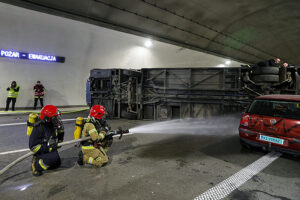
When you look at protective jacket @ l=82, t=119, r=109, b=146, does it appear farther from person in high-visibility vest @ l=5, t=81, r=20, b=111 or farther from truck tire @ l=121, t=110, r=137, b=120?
person in high-visibility vest @ l=5, t=81, r=20, b=111

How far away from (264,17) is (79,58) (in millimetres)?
13967

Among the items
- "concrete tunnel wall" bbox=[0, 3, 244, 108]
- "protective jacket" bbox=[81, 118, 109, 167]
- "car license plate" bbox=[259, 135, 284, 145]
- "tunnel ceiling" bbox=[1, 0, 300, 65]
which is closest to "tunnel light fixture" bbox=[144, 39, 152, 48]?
"concrete tunnel wall" bbox=[0, 3, 244, 108]

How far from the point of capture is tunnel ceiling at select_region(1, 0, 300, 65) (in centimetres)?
895

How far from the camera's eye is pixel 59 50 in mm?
11719

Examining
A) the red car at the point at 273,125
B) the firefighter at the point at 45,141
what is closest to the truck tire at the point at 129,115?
the red car at the point at 273,125

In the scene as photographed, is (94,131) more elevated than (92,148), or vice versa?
(94,131)

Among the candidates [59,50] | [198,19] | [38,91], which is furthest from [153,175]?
[59,50]

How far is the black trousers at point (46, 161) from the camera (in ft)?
10.2

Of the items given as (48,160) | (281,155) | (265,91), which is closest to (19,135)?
(48,160)

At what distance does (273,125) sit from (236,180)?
66.4 inches

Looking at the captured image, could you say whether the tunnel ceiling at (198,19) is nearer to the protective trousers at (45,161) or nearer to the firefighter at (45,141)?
the firefighter at (45,141)

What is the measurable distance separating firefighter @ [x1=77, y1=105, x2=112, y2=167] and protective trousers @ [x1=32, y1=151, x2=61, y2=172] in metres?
0.49

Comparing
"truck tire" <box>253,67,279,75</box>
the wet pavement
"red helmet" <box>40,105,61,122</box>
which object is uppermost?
"truck tire" <box>253,67,279,75</box>

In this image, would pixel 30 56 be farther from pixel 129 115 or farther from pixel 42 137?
pixel 42 137
